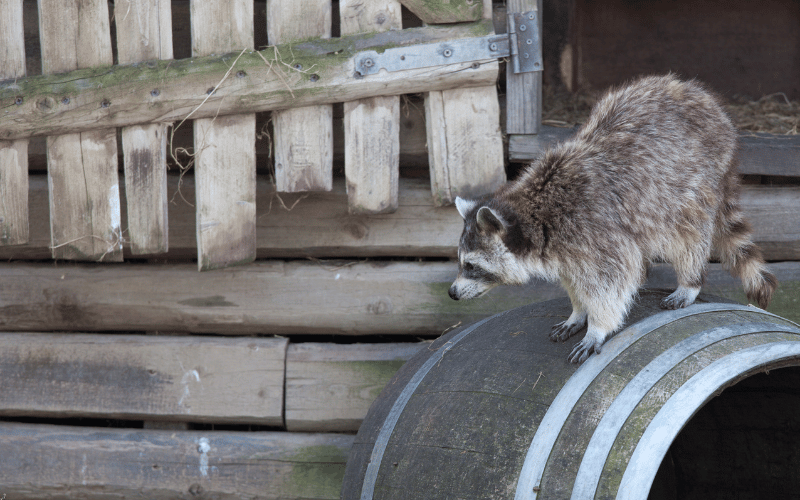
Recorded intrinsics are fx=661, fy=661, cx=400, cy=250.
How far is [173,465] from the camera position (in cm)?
343

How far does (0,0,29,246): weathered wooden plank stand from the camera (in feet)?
Answer: 9.81

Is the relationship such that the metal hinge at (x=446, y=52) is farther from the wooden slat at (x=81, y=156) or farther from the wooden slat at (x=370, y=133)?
the wooden slat at (x=81, y=156)

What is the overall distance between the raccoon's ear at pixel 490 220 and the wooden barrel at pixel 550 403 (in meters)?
0.34

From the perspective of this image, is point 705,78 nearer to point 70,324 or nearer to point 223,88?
point 223,88

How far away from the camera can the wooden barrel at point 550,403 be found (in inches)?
71.6

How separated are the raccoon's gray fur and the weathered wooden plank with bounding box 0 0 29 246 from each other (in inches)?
79.4

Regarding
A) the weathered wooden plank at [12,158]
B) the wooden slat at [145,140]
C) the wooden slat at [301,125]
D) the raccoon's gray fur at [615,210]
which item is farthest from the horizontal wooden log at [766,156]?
the weathered wooden plank at [12,158]

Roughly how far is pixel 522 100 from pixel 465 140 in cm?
37

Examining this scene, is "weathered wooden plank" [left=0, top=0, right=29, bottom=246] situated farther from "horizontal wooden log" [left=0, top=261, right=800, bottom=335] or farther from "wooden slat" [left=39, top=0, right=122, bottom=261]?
"horizontal wooden log" [left=0, top=261, right=800, bottom=335]

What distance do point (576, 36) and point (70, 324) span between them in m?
3.72

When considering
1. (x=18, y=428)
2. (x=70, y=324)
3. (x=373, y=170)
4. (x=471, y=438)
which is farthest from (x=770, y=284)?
(x=18, y=428)

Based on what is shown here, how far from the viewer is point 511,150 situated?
325 cm

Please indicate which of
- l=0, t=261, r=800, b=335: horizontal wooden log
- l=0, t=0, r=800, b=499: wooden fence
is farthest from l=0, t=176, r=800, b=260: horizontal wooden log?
l=0, t=261, r=800, b=335: horizontal wooden log

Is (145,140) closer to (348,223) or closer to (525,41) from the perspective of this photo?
(348,223)
